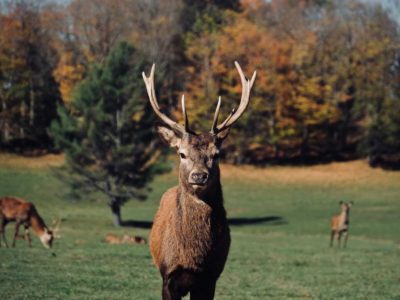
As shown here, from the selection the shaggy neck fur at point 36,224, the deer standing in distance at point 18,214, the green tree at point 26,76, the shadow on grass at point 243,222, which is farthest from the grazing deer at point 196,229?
the green tree at point 26,76

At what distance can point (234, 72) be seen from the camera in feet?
205

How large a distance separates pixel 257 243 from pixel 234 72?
3372 centimetres

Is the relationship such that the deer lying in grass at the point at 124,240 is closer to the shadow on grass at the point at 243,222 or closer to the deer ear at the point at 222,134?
the shadow on grass at the point at 243,222

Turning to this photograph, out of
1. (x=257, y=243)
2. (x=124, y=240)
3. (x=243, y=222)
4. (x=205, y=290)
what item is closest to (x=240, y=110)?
(x=205, y=290)

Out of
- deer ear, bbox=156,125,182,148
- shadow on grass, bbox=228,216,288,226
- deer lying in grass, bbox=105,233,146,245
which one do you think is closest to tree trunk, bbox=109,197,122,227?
shadow on grass, bbox=228,216,288,226

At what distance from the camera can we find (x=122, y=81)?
135ft

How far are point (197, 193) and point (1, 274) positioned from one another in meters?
6.45

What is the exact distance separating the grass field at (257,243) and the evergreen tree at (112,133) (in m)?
1.60

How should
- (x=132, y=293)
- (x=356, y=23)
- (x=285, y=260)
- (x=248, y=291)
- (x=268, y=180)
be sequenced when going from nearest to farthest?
(x=132, y=293), (x=248, y=291), (x=285, y=260), (x=268, y=180), (x=356, y=23)

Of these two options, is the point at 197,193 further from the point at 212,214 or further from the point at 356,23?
the point at 356,23

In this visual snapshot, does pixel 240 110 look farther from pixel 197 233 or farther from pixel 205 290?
pixel 205 290

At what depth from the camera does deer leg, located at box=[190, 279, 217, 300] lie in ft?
28.3

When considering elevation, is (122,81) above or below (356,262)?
above

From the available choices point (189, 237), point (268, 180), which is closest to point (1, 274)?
point (189, 237)
